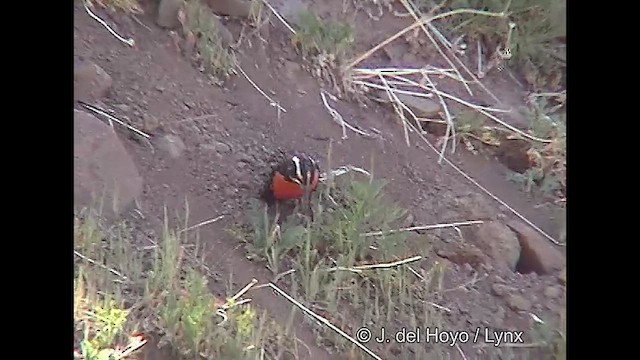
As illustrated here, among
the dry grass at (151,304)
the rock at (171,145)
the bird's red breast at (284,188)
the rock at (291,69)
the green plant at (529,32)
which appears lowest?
the dry grass at (151,304)

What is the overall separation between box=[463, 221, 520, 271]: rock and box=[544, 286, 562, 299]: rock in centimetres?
4

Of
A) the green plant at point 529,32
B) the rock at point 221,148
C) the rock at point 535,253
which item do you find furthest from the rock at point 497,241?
the rock at point 221,148

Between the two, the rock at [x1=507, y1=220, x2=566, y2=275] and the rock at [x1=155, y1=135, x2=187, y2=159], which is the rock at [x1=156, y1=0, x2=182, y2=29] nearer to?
the rock at [x1=155, y1=135, x2=187, y2=159]

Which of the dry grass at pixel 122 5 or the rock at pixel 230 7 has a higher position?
the rock at pixel 230 7

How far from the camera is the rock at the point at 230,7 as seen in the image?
0.82 metres

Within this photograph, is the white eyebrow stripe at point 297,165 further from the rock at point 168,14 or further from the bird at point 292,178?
the rock at point 168,14

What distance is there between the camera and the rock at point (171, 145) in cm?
81

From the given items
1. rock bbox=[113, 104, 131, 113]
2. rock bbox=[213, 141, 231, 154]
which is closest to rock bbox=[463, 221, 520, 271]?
rock bbox=[213, 141, 231, 154]

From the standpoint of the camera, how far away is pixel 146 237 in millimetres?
797

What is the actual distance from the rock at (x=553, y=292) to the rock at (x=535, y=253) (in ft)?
0.06

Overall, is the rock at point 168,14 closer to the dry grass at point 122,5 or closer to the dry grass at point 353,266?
the dry grass at point 122,5

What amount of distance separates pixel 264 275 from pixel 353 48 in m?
0.26
